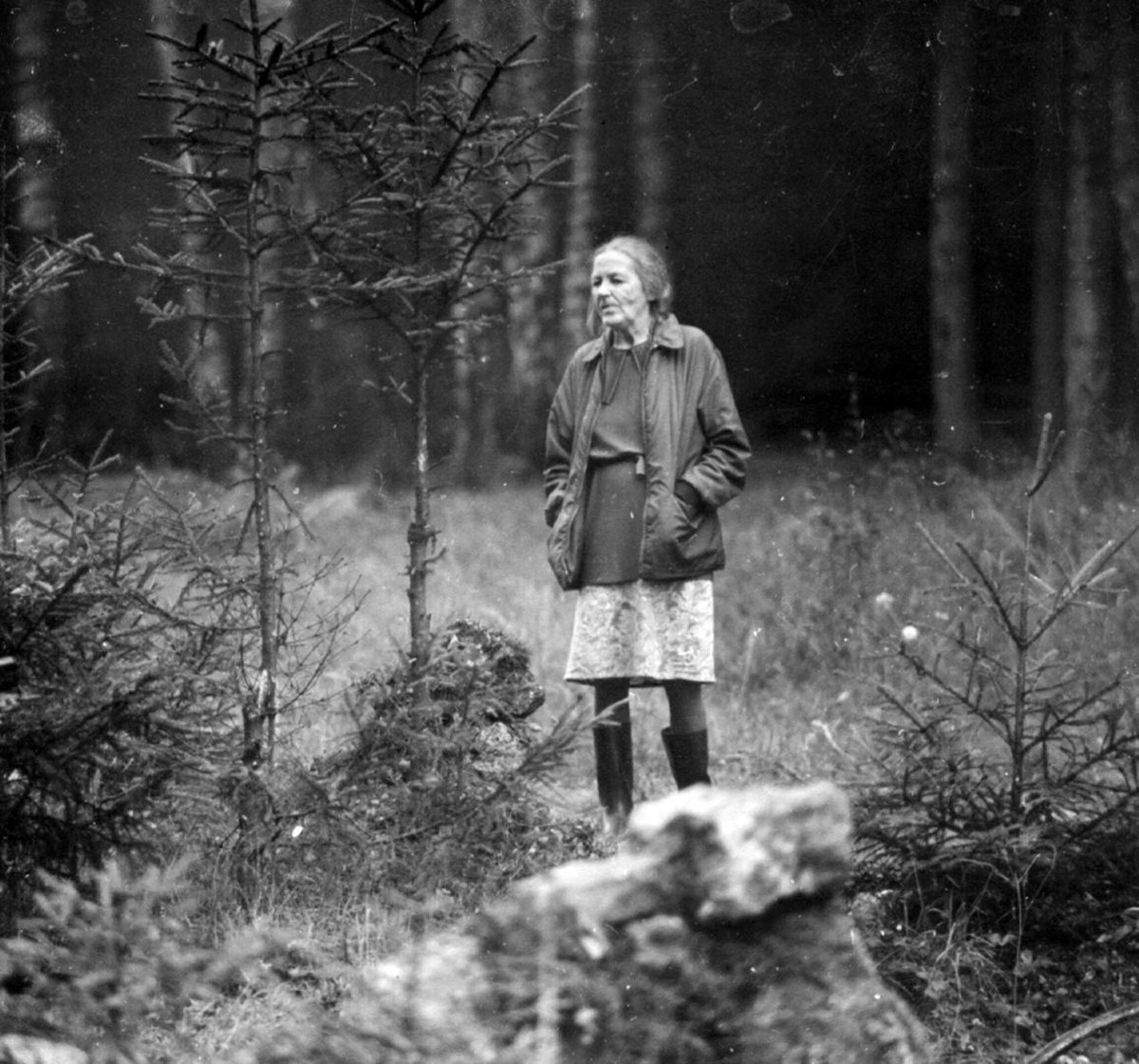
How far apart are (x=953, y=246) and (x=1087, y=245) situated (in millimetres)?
903

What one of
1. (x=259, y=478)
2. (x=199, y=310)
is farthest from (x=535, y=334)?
(x=259, y=478)

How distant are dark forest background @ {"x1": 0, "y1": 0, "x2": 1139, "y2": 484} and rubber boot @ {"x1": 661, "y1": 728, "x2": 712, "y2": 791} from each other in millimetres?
3977

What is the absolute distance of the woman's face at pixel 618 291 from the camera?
5750 millimetres

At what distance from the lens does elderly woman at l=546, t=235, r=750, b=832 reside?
578cm

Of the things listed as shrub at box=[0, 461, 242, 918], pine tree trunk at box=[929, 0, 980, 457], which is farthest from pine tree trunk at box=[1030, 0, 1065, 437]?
shrub at box=[0, 461, 242, 918]

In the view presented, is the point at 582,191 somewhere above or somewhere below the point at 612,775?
above

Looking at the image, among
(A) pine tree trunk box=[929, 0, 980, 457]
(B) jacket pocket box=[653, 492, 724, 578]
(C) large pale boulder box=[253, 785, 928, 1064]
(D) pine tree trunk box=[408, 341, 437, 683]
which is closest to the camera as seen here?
(C) large pale boulder box=[253, 785, 928, 1064]

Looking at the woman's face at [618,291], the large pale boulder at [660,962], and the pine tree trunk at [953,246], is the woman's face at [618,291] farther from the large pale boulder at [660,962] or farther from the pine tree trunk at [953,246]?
the pine tree trunk at [953,246]

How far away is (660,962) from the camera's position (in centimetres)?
232

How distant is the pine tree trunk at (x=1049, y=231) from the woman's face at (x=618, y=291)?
194 inches

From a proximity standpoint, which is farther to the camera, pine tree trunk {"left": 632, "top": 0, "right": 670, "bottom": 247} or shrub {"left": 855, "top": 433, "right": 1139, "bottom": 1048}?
pine tree trunk {"left": 632, "top": 0, "right": 670, "bottom": 247}

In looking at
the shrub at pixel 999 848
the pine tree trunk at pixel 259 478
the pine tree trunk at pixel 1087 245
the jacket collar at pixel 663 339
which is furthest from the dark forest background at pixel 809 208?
the shrub at pixel 999 848

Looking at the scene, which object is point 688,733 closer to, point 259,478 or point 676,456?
point 676,456

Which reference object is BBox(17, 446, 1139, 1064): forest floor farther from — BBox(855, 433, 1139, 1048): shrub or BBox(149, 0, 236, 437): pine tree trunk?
BBox(149, 0, 236, 437): pine tree trunk
